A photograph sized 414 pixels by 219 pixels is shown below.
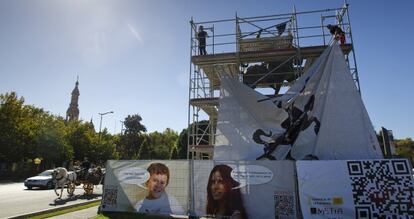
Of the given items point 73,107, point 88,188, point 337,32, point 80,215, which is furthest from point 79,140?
point 73,107

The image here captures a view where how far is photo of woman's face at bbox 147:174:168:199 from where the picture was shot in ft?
29.0

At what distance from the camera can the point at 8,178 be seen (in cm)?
3102

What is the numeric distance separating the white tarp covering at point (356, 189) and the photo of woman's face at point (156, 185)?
378 centimetres

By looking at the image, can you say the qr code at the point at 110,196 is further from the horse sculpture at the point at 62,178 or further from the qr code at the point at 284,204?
the horse sculpture at the point at 62,178

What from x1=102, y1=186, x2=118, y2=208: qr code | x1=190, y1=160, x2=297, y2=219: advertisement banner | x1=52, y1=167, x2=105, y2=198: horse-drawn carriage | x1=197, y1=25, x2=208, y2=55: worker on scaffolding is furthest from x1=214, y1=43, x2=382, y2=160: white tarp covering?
x1=52, y1=167, x2=105, y2=198: horse-drawn carriage

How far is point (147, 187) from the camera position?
8930mm

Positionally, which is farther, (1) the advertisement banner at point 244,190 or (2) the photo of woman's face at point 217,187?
(2) the photo of woman's face at point 217,187

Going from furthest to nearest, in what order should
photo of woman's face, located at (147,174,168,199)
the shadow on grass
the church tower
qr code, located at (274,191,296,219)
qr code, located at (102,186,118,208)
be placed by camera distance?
1. the church tower
2. qr code, located at (102,186,118,208)
3. photo of woman's face, located at (147,174,168,199)
4. the shadow on grass
5. qr code, located at (274,191,296,219)

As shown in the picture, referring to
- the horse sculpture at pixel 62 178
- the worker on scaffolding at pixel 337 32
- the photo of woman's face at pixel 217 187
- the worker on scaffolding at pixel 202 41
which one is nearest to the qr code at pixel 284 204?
the photo of woman's face at pixel 217 187

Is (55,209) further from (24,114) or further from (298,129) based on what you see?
(24,114)

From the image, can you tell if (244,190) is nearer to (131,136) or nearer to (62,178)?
(62,178)

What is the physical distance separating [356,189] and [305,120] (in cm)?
322

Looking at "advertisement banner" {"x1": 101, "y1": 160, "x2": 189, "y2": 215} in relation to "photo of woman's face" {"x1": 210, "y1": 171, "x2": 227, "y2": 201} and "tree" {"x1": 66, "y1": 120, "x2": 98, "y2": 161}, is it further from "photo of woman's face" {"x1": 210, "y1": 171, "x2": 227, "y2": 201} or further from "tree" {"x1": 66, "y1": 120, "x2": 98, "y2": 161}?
"tree" {"x1": 66, "y1": 120, "x2": 98, "y2": 161}

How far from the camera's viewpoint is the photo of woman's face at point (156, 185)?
8.84m
